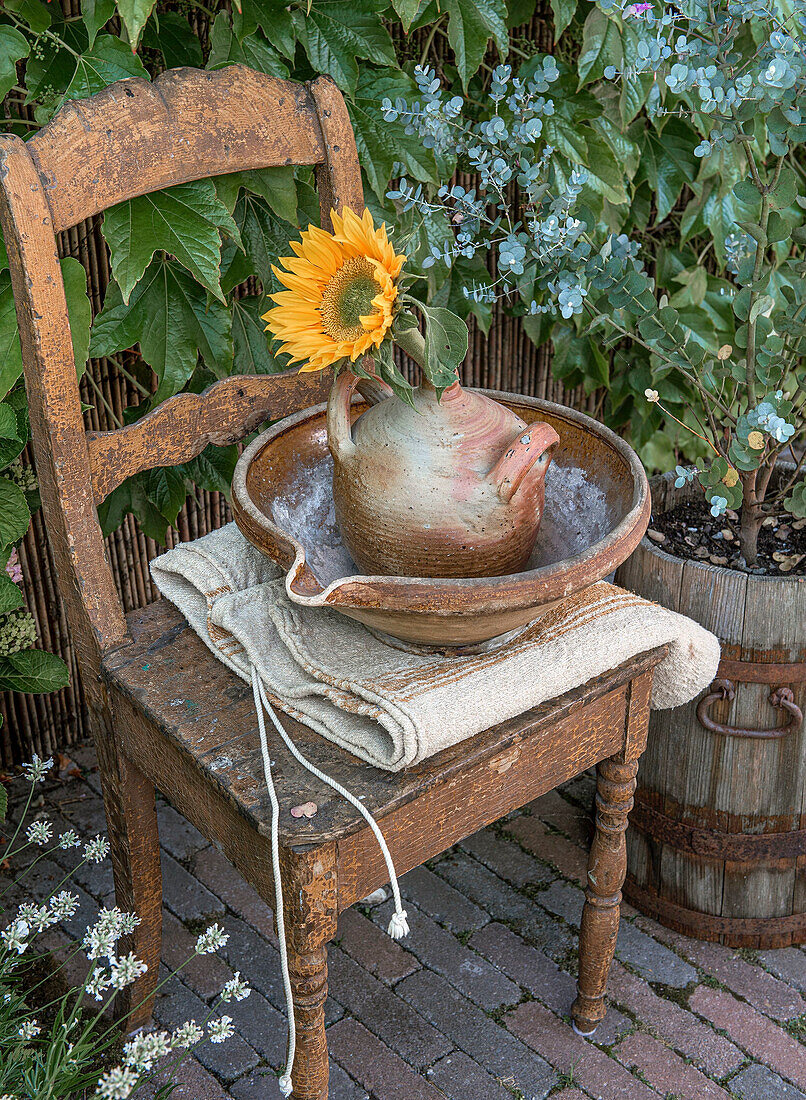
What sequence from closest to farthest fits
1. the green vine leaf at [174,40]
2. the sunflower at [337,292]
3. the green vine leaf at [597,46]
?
the sunflower at [337,292] → the green vine leaf at [174,40] → the green vine leaf at [597,46]

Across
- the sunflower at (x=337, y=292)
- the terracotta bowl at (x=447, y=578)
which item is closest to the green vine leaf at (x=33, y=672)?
the terracotta bowl at (x=447, y=578)

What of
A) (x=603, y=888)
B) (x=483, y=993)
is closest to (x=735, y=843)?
(x=603, y=888)

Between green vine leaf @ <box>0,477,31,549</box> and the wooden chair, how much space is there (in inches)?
12.6

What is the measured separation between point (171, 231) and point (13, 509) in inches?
21.3

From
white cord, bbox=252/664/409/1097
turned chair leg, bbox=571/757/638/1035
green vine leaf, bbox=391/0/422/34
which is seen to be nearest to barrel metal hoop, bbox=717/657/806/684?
turned chair leg, bbox=571/757/638/1035

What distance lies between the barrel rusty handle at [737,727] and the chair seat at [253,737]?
0.86 ft

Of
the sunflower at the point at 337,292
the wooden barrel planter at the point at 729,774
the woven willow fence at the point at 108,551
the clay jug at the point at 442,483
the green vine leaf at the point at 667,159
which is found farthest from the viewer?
the green vine leaf at the point at 667,159

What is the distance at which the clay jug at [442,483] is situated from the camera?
114 cm

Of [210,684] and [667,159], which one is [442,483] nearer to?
[210,684]

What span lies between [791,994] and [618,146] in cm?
152

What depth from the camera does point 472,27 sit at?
1700mm

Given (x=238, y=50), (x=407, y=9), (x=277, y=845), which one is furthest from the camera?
(x=238, y=50)

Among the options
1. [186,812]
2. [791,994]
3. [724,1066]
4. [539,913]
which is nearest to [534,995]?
[539,913]

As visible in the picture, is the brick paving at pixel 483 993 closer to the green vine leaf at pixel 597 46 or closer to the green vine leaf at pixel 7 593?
the green vine leaf at pixel 7 593
